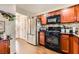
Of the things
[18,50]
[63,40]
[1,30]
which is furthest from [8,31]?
[63,40]

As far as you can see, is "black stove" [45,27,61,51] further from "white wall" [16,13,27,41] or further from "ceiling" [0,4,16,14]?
"ceiling" [0,4,16,14]

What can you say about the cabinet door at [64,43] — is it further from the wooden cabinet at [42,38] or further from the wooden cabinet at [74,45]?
the wooden cabinet at [42,38]

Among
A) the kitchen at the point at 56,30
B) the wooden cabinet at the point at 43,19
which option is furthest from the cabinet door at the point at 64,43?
the wooden cabinet at the point at 43,19

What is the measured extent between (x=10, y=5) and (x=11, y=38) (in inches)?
26.4

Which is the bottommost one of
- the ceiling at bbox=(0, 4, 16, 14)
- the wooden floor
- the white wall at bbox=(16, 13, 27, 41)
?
the wooden floor

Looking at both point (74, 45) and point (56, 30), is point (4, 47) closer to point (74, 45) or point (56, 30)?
point (56, 30)

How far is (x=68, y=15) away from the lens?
9.05 ft

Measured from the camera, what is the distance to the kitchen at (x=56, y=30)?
2703mm

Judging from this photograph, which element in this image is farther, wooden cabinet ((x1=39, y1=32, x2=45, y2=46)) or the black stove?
wooden cabinet ((x1=39, y1=32, x2=45, y2=46))

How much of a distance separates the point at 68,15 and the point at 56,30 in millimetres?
393

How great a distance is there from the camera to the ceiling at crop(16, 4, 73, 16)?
8.91 feet

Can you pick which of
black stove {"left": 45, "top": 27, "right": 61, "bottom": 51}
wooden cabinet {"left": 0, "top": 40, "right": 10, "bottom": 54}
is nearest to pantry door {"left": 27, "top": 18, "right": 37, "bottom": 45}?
black stove {"left": 45, "top": 27, "right": 61, "bottom": 51}

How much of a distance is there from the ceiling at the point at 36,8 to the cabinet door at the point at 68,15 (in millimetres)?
102
